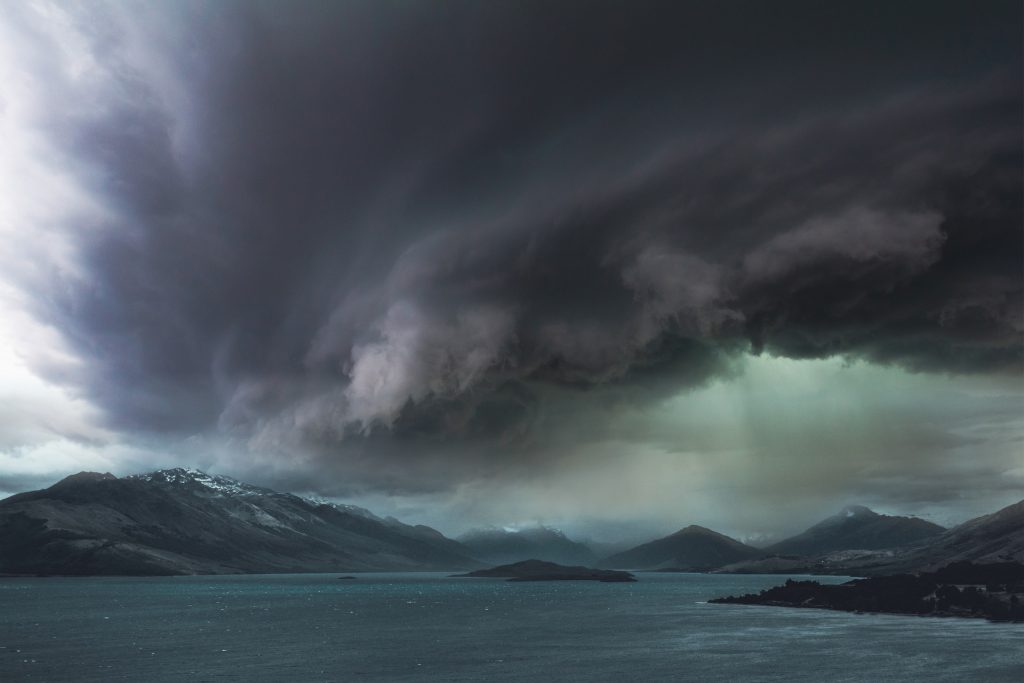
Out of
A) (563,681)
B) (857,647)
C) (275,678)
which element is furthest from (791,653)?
(275,678)

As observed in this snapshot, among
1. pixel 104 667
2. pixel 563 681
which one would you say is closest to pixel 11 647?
pixel 104 667

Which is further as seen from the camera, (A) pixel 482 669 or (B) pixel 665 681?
(A) pixel 482 669

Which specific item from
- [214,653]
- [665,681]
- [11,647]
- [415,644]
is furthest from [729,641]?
[11,647]

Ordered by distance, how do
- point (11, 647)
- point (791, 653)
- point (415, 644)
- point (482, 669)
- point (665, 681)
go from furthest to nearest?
point (415, 644) < point (11, 647) < point (791, 653) < point (482, 669) < point (665, 681)

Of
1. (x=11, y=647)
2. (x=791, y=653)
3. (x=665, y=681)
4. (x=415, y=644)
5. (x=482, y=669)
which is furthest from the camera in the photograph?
(x=415, y=644)

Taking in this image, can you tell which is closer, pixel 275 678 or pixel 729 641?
pixel 275 678

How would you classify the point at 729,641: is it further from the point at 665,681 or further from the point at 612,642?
the point at 665,681

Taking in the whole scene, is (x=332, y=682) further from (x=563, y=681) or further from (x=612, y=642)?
(x=612, y=642)


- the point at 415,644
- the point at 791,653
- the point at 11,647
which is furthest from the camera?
the point at 415,644
